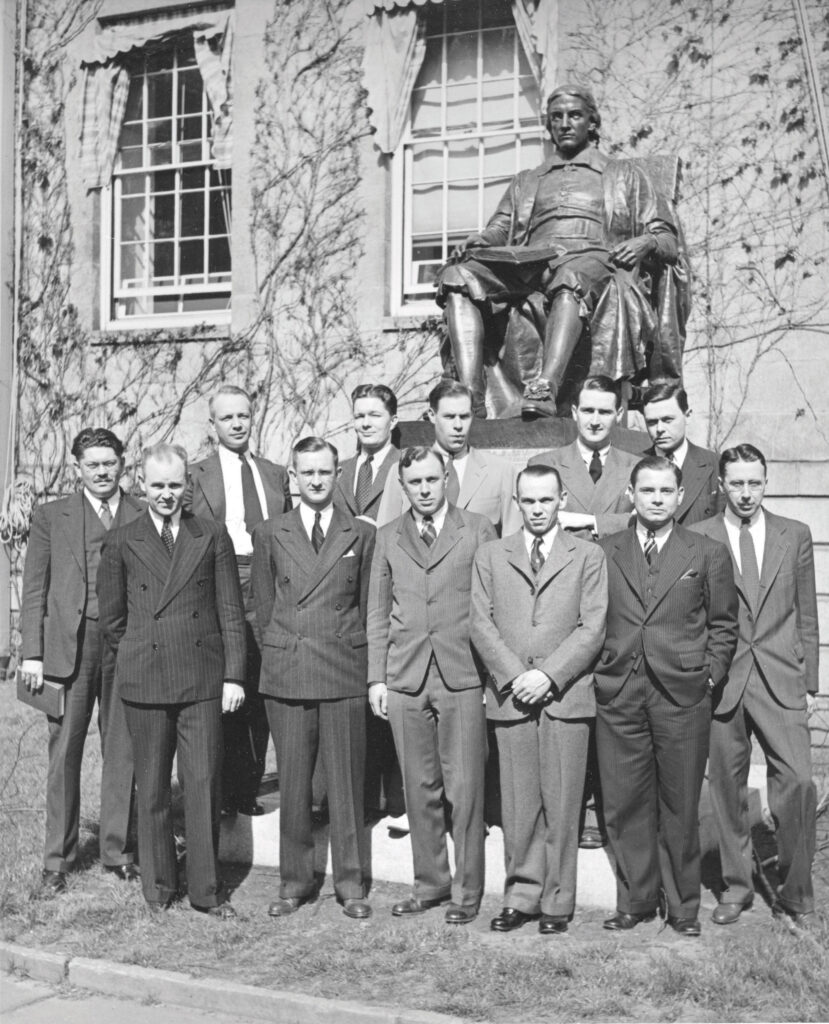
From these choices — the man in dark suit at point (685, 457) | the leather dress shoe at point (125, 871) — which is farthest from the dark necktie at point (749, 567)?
the leather dress shoe at point (125, 871)

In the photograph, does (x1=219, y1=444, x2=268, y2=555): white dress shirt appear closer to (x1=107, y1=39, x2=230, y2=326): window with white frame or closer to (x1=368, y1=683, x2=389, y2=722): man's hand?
(x1=368, y1=683, x2=389, y2=722): man's hand

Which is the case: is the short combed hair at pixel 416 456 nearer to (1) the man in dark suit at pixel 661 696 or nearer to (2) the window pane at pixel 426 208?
(1) the man in dark suit at pixel 661 696

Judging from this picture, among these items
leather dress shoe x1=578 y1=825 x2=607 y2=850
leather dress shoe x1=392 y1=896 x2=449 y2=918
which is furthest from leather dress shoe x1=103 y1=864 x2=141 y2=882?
leather dress shoe x1=578 y1=825 x2=607 y2=850

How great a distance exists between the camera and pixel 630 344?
725 centimetres

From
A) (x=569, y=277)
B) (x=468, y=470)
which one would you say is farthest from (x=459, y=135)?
(x=468, y=470)

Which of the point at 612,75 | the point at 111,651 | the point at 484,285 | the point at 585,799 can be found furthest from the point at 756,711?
the point at 612,75

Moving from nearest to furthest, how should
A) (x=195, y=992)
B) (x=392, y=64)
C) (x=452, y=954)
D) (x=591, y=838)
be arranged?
(x=195, y=992) < (x=452, y=954) < (x=591, y=838) < (x=392, y=64)

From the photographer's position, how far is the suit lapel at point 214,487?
6148 mm

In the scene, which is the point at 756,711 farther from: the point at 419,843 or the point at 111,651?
the point at 111,651

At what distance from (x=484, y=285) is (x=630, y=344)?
2.81ft

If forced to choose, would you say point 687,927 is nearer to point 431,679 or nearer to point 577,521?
point 431,679

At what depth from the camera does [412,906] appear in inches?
205

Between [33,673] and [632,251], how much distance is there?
12.6 ft

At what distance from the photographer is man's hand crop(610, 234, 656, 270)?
286 inches
